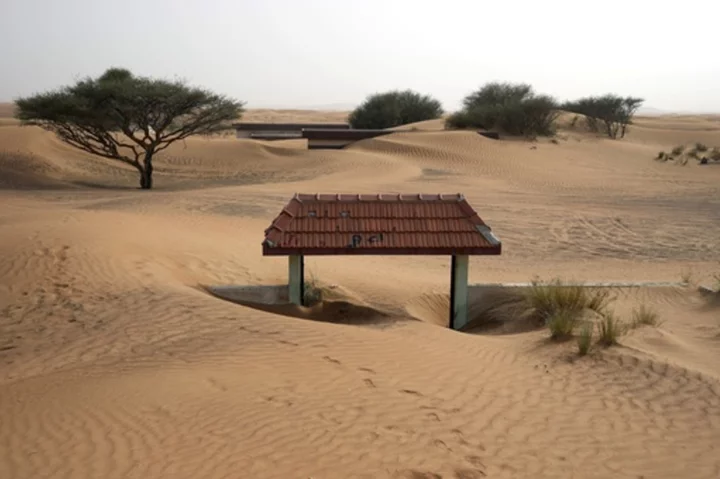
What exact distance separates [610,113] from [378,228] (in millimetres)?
44094

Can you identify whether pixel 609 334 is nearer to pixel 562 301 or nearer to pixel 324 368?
pixel 562 301

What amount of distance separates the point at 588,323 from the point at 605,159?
29.5 meters

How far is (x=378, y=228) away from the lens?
9.48 metres

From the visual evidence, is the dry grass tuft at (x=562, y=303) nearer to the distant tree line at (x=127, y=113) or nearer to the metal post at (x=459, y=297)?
the metal post at (x=459, y=297)

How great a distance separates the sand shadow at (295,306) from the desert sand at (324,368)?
0.14ft

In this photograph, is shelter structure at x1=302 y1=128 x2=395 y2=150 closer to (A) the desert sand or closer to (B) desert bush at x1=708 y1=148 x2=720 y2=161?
(B) desert bush at x1=708 y1=148 x2=720 y2=161

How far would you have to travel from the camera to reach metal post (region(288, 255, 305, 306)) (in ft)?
31.8

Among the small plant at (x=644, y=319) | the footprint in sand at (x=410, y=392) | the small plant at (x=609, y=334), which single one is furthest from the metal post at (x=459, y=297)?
the footprint in sand at (x=410, y=392)

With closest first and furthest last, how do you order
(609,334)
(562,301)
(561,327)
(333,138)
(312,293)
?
(609,334)
(561,327)
(562,301)
(312,293)
(333,138)

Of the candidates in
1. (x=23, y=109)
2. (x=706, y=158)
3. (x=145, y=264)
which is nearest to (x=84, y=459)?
(x=145, y=264)

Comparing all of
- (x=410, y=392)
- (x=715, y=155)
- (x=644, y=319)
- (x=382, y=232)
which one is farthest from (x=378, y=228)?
(x=715, y=155)

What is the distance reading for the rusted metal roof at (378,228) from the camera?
9.13 m

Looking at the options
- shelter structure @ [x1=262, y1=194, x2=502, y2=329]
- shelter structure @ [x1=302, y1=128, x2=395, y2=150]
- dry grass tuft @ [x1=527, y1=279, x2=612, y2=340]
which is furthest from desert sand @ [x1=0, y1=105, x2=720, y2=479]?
shelter structure @ [x1=302, y1=128, x2=395, y2=150]

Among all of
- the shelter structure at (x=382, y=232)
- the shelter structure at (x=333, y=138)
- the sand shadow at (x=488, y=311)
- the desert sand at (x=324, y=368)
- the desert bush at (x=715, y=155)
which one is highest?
the shelter structure at (x=333, y=138)
